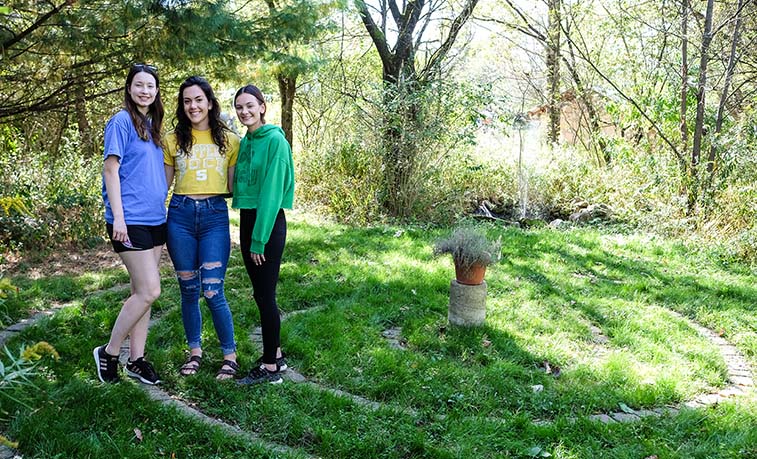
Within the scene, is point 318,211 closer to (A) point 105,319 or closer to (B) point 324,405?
(A) point 105,319

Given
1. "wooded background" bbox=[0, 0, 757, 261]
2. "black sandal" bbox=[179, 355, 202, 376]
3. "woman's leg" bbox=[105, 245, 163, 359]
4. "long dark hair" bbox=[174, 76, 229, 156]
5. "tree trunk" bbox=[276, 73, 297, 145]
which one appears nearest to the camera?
"woman's leg" bbox=[105, 245, 163, 359]

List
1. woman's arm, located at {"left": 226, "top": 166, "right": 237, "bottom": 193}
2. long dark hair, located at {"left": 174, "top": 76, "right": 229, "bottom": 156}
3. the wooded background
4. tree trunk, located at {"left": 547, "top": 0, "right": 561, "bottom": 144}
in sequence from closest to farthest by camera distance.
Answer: long dark hair, located at {"left": 174, "top": 76, "right": 229, "bottom": 156}
woman's arm, located at {"left": 226, "top": 166, "right": 237, "bottom": 193}
the wooded background
tree trunk, located at {"left": 547, "top": 0, "right": 561, "bottom": 144}

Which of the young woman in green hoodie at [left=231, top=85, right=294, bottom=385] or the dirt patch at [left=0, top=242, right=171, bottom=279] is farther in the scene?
the dirt patch at [left=0, top=242, right=171, bottom=279]

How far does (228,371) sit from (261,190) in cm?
113

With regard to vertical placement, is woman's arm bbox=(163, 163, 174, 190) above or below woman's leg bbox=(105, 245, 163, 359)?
above

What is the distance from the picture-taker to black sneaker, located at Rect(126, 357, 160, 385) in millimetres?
3220

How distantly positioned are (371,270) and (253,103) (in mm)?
2823

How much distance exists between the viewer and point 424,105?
7898 mm

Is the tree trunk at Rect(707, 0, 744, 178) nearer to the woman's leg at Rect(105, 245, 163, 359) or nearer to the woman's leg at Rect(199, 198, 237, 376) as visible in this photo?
the woman's leg at Rect(199, 198, 237, 376)

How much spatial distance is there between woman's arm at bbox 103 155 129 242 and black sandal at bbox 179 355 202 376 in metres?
0.93

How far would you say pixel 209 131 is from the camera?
10.3 feet

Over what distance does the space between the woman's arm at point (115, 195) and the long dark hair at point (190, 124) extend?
1.22 feet

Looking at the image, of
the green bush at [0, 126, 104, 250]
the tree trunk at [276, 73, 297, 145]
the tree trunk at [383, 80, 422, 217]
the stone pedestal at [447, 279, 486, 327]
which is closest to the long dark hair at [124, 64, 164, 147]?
the stone pedestal at [447, 279, 486, 327]

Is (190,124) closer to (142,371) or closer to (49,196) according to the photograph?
(142,371)
